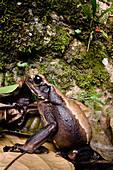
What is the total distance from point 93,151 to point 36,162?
33.0 inches

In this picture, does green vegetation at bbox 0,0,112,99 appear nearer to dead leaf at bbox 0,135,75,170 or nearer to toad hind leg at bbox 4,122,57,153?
toad hind leg at bbox 4,122,57,153

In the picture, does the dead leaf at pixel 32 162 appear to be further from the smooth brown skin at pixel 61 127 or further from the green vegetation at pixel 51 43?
the green vegetation at pixel 51 43

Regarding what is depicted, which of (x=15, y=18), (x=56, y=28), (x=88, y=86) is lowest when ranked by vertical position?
(x=88, y=86)

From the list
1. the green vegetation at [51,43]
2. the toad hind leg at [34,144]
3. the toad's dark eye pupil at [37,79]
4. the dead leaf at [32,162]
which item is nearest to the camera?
the dead leaf at [32,162]

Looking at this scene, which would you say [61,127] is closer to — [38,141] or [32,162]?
[38,141]

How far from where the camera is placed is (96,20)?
272 centimetres

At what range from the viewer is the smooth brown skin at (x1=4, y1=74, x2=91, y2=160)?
1.67 meters

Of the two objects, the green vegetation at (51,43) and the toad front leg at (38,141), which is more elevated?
the green vegetation at (51,43)

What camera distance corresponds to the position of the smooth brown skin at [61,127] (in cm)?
167

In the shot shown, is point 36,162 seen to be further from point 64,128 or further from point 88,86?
point 88,86

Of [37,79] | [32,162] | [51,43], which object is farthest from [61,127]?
[51,43]

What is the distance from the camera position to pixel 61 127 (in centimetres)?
180

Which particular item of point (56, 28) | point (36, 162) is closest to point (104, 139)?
point (36, 162)

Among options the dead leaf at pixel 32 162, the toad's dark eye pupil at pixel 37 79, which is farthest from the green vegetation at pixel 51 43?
the dead leaf at pixel 32 162
